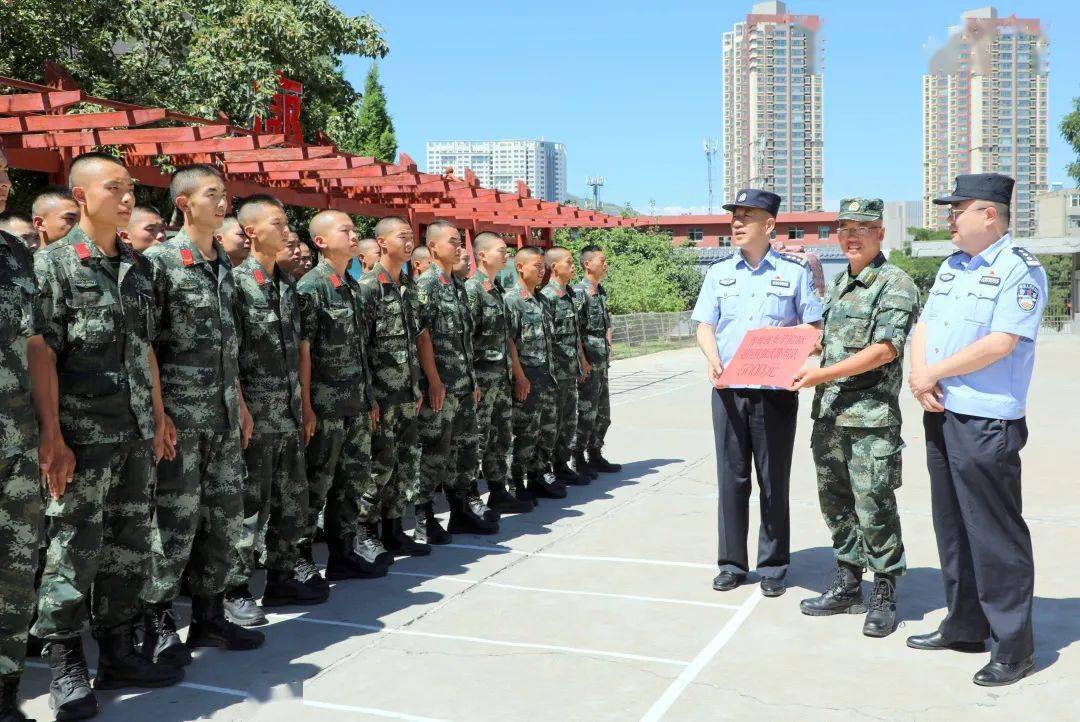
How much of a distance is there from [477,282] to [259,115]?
6670 mm

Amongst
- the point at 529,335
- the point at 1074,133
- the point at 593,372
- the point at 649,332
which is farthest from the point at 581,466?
the point at 1074,133

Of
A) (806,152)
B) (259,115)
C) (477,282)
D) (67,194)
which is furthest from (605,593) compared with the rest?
(806,152)

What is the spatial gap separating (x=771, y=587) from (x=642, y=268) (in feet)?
92.3

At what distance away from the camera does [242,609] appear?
4555mm

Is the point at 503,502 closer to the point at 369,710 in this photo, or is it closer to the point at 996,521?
the point at 369,710

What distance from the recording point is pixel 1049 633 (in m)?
4.34

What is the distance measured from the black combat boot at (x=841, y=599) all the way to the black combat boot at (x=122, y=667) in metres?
2.71

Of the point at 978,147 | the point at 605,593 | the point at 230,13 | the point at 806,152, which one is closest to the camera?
the point at 605,593

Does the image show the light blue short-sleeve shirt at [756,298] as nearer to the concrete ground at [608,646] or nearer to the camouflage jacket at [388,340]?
the concrete ground at [608,646]

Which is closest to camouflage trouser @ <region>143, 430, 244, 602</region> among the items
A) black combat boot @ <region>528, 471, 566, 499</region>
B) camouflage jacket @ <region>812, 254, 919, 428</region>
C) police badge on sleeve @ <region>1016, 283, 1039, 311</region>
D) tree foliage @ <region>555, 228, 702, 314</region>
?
camouflage jacket @ <region>812, 254, 919, 428</region>

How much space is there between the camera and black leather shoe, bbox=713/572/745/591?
505cm

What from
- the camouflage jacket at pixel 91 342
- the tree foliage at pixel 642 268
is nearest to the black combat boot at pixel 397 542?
the camouflage jacket at pixel 91 342

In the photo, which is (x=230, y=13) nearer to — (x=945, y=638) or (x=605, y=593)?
(x=605, y=593)

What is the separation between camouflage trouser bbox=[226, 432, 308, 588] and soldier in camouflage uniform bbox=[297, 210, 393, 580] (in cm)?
25
